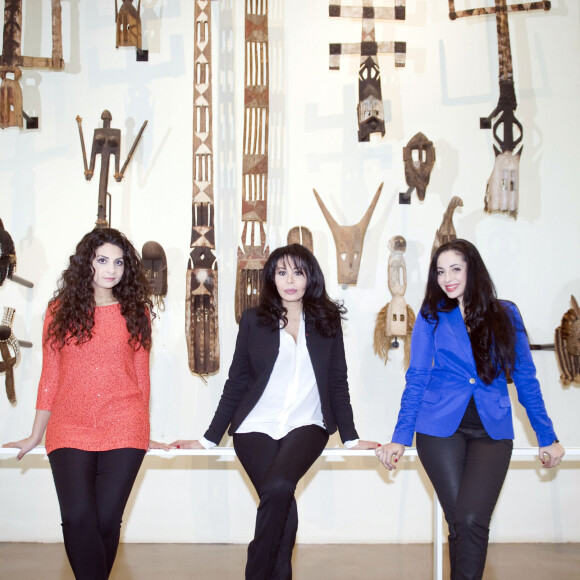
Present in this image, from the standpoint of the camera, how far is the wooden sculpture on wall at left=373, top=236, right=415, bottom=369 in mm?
3496

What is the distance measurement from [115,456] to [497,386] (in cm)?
131

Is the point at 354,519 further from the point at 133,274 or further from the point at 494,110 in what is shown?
the point at 494,110

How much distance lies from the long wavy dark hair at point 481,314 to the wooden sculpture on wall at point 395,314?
3.38 feet

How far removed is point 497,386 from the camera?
2.31 meters

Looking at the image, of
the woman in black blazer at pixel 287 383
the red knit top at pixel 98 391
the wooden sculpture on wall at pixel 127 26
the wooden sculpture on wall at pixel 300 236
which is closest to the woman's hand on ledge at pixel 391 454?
the woman in black blazer at pixel 287 383

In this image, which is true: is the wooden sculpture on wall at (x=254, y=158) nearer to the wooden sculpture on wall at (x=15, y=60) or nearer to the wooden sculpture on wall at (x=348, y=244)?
the wooden sculpture on wall at (x=348, y=244)

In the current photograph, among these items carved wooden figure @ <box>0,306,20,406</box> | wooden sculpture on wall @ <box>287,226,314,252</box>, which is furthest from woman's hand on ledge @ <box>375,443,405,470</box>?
carved wooden figure @ <box>0,306,20,406</box>

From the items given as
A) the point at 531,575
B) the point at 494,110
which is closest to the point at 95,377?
the point at 531,575

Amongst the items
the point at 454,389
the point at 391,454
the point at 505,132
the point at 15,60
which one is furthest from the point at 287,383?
the point at 15,60

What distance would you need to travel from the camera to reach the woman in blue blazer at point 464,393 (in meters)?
2.15

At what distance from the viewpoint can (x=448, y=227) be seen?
358 centimetres

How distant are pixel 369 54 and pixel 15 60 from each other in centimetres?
189

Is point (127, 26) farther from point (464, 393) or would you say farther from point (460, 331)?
point (464, 393)

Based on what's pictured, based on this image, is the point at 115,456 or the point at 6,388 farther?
the point at 6,388
